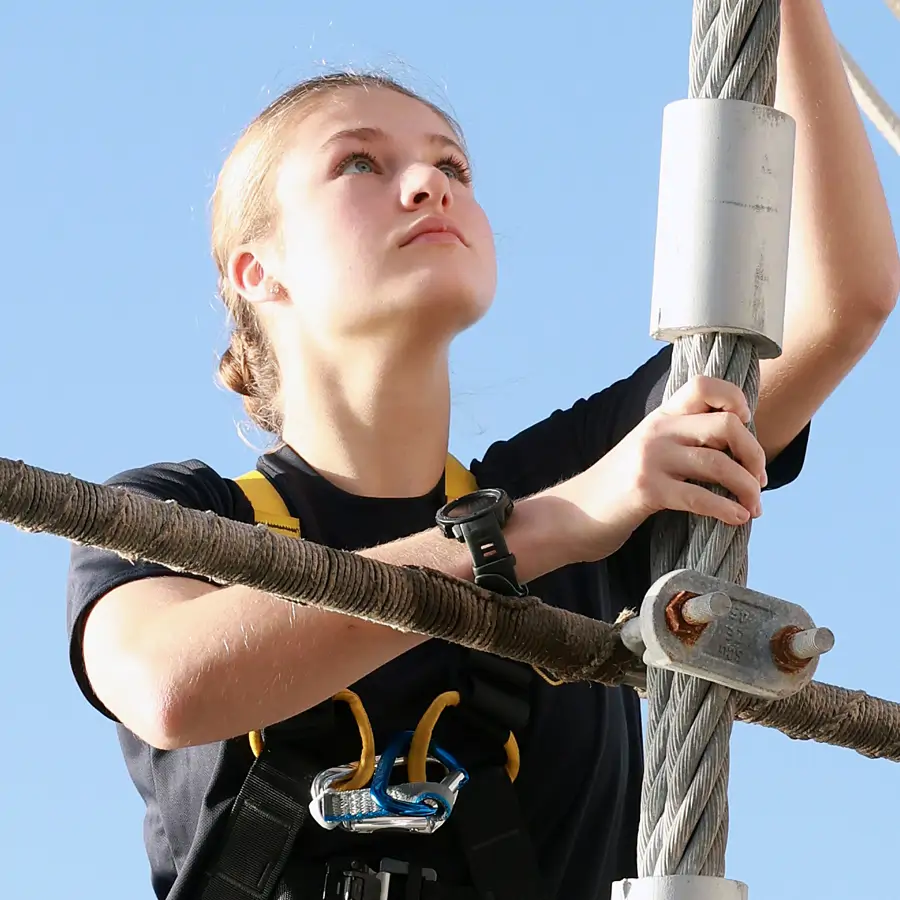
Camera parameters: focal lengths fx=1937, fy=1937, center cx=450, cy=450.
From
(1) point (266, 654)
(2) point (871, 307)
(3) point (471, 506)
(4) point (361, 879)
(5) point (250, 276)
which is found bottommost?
(4) point (361, 879)

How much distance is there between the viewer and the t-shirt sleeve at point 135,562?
3477mm

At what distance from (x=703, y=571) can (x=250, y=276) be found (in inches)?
76.8

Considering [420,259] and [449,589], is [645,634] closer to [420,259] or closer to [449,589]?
[449,589]

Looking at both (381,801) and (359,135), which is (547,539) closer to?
(381,801)

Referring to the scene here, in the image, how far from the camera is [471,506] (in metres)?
3.03

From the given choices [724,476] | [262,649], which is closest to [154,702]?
[262,649]

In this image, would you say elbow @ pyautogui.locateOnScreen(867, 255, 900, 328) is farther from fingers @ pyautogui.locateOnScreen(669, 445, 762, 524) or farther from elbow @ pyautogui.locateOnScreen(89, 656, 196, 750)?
elbow @ pyautogui.locateOnScreen(89, 656, 196, 750)

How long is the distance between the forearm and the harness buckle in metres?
0.35

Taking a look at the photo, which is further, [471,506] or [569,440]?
[569,440]

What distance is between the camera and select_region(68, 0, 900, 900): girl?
3109mm

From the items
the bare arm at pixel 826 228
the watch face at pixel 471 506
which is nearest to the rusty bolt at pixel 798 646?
the watch face at pixel 471 506

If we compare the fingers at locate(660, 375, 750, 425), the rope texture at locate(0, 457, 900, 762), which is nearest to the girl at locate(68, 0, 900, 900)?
the fingers at locate(660, 375, 750, 425)

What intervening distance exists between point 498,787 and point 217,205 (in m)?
1.74

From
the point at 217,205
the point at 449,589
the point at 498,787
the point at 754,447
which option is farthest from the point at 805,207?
the point at 217,205
